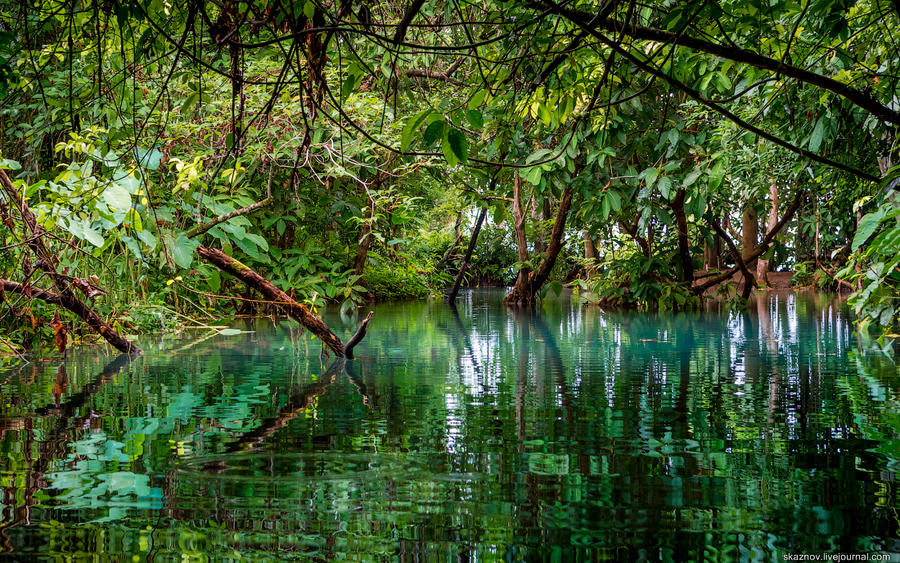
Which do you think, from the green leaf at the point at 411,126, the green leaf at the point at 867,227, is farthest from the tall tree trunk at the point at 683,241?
the green leaf at the point at 411,126

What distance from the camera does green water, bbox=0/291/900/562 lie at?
52.7 inches

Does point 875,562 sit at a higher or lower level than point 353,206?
lower

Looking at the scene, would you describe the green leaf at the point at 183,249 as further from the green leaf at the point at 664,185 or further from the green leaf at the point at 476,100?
the green leaf at the point at 664,185

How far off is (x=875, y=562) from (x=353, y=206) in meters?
7.42

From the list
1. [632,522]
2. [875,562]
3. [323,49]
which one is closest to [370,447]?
[632,522]

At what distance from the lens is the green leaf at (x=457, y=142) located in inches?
69.7

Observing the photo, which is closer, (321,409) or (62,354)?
(321,409)

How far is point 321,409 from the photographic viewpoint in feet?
8.64

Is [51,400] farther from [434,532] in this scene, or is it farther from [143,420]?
[434,532]

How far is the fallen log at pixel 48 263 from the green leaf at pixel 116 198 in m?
0.30

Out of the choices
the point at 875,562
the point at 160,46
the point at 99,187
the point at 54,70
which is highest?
the point at 54,70

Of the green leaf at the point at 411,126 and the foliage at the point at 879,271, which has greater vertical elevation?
the green leaf at the point at 411,126

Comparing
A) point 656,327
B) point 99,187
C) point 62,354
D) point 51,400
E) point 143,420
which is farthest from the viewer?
point 656,327

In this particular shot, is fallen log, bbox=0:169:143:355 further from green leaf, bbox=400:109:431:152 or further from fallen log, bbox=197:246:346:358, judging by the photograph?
green leaf, bbox=400:109:431:152
